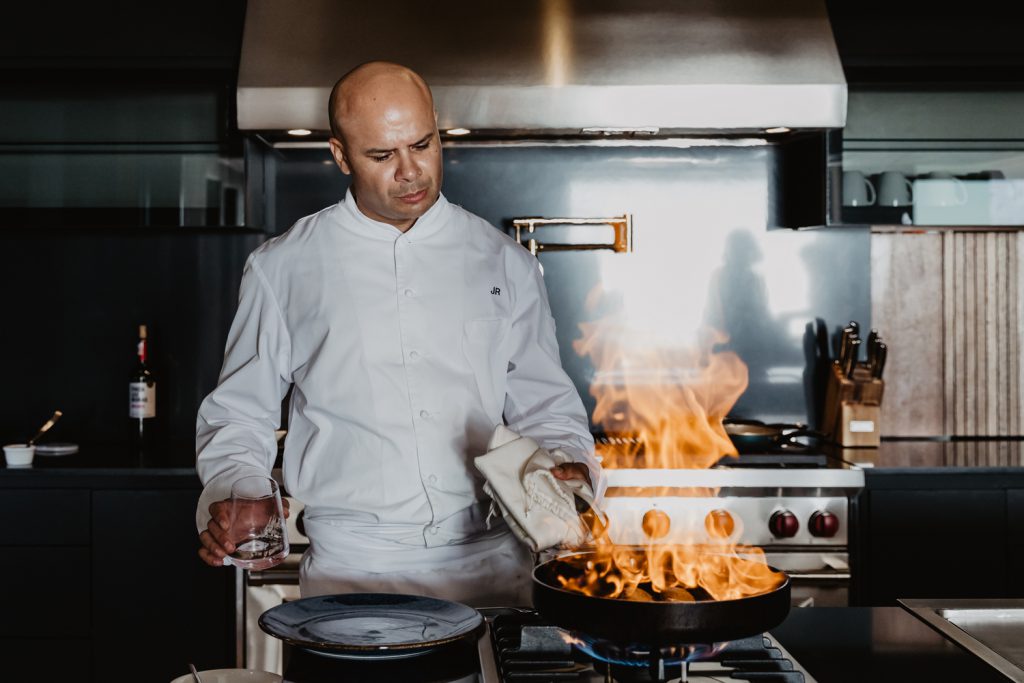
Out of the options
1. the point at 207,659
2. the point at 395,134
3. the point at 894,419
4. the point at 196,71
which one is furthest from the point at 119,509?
the point at 894,419

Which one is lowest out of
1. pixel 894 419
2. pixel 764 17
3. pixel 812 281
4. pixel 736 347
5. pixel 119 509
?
pixel 119 509

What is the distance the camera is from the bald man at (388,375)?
5.43ft

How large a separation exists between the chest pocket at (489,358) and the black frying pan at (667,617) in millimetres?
762

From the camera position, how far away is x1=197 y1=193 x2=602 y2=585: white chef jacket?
169 centimetres

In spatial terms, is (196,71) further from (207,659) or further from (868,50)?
(868,50)

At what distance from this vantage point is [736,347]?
3.24 meters

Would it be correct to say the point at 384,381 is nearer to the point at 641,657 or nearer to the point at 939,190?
the point at 641,657

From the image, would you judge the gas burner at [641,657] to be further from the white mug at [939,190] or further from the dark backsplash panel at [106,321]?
the dark backsplash panel at [106,321]

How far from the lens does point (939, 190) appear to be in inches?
112

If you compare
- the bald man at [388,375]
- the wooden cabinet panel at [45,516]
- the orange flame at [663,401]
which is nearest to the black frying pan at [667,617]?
the bald man at [388,375]

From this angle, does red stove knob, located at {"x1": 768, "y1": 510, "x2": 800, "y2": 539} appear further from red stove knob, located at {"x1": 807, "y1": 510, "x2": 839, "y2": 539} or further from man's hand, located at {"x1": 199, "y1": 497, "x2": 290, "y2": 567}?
man's hand, located at {"x1": 199, "y1": 497, "x2": 290, "y2": 567}

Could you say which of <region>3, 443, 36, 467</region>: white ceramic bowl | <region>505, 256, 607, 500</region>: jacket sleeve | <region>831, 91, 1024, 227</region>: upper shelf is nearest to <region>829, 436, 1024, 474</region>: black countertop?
<region>831, 91, 1024, 227</region>: upper shelf

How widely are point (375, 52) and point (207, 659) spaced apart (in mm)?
1628

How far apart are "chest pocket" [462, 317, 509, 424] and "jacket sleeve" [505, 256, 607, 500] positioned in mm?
27
